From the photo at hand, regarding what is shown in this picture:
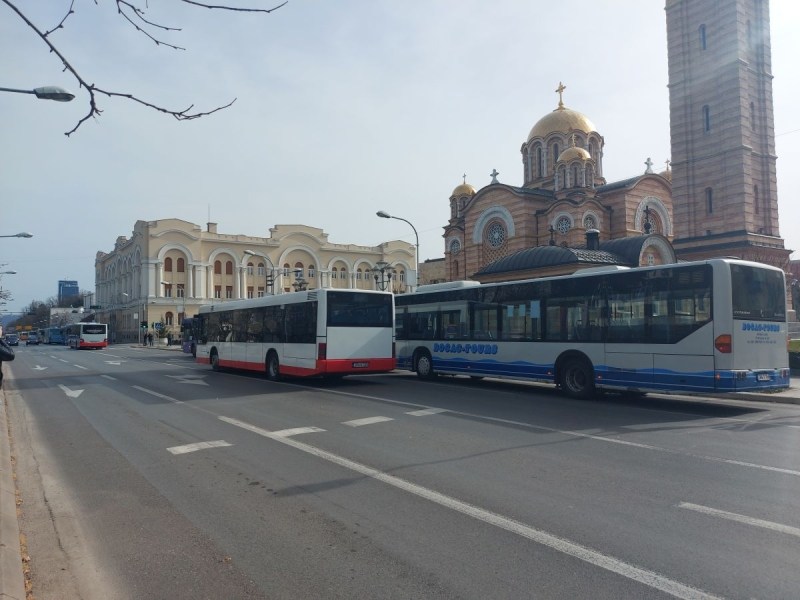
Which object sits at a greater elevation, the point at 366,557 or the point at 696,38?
the point at 696,38

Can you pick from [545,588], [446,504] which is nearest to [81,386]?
[446,504]

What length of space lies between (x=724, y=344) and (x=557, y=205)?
114ft

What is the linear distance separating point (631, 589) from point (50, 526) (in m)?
4.95

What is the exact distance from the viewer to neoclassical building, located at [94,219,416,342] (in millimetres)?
73375

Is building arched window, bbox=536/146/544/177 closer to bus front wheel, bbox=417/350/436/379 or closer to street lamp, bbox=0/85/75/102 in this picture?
bus front wheel, bbox=417/350/436/379

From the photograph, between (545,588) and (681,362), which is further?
(681,362)

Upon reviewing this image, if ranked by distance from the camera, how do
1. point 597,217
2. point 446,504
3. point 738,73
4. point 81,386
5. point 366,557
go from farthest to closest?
1. point 597,217
2. point 738,73
3. point 81,386
4. point 446,504
5. point 366,557

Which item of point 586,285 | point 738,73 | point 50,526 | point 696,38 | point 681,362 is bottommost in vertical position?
point 50,526

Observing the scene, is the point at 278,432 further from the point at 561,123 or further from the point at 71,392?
the point at 561,123

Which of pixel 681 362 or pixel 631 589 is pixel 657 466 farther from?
pixel 681 362

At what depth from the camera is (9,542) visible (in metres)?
4.66

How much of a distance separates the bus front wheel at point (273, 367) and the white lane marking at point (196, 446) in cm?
905

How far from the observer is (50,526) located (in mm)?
5512

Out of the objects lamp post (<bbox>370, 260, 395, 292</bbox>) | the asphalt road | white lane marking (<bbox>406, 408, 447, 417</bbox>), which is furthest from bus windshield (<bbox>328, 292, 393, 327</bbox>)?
lamp post (<bbox>370, 260, 395, 292</bbox>)
